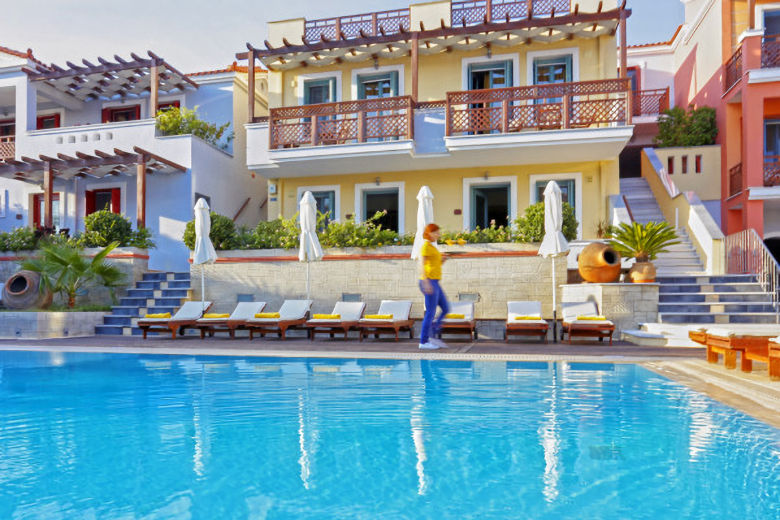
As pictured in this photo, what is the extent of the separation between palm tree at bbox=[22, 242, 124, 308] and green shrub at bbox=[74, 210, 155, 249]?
86 cm

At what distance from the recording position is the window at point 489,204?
A: 1789cm

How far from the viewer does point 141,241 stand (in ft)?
55.1

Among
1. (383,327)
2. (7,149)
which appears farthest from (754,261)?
(7,149)

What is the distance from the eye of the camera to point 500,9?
55.8ft

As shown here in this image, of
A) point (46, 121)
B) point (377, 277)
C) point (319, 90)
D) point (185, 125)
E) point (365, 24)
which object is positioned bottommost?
point (377, 277)

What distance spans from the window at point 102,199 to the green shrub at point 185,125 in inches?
113

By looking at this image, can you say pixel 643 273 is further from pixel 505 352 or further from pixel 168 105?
pixel 168 105

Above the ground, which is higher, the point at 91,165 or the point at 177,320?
the point at 91,165

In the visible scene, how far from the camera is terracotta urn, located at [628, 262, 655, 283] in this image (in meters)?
11.9

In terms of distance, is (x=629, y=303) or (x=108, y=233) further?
(x=108, y=233)

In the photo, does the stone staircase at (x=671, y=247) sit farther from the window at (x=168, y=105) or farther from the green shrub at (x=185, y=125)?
the window at (x=168, y=105)

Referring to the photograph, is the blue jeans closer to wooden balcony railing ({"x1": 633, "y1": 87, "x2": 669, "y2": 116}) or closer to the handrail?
the handrail

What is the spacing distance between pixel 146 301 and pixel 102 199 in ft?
24.1

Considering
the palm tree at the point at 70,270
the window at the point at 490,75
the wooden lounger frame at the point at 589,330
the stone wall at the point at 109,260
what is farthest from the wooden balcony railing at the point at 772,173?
the palm tree at the point at 70,270
